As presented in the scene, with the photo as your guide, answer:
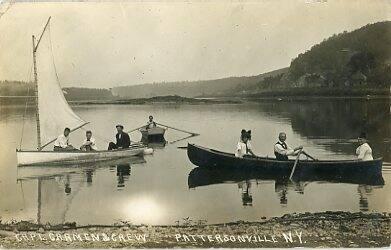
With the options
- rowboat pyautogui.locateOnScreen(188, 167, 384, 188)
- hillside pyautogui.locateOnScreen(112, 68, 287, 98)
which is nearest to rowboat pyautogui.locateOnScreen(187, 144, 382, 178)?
rowboat pyautogui.locateOnScreen(188, 167, 384, 188)

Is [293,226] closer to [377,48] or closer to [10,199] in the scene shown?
[377,48]

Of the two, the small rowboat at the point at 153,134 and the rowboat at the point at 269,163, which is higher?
the small rowboat at the point at 153,134

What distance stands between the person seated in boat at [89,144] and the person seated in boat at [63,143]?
0.10 m

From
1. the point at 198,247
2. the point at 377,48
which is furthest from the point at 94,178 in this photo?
the point at 377,48

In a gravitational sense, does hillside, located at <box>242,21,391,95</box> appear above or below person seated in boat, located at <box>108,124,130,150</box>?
above

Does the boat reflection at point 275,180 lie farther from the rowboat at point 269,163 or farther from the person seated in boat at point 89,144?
the person seated in boat at point 89,144

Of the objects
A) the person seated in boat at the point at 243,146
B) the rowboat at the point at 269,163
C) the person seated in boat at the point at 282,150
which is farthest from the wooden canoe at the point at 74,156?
the person seated in boat at the point at 282,150

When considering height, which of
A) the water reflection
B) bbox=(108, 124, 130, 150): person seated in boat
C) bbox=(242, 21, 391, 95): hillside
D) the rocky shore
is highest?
bbox=(242, 21, 391, 95): hillside

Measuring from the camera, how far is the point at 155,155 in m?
4.58

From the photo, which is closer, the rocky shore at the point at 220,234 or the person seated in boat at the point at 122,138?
the rocky shore at the point at 220,234

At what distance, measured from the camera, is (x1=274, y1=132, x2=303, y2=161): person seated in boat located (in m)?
4.43

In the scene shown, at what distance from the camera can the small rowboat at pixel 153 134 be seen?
4.42 meters

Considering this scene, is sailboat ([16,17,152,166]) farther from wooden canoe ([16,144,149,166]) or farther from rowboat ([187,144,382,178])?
rowboat ([187,144,382,178])

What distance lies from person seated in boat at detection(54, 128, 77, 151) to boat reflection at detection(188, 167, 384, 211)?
3.58ft
